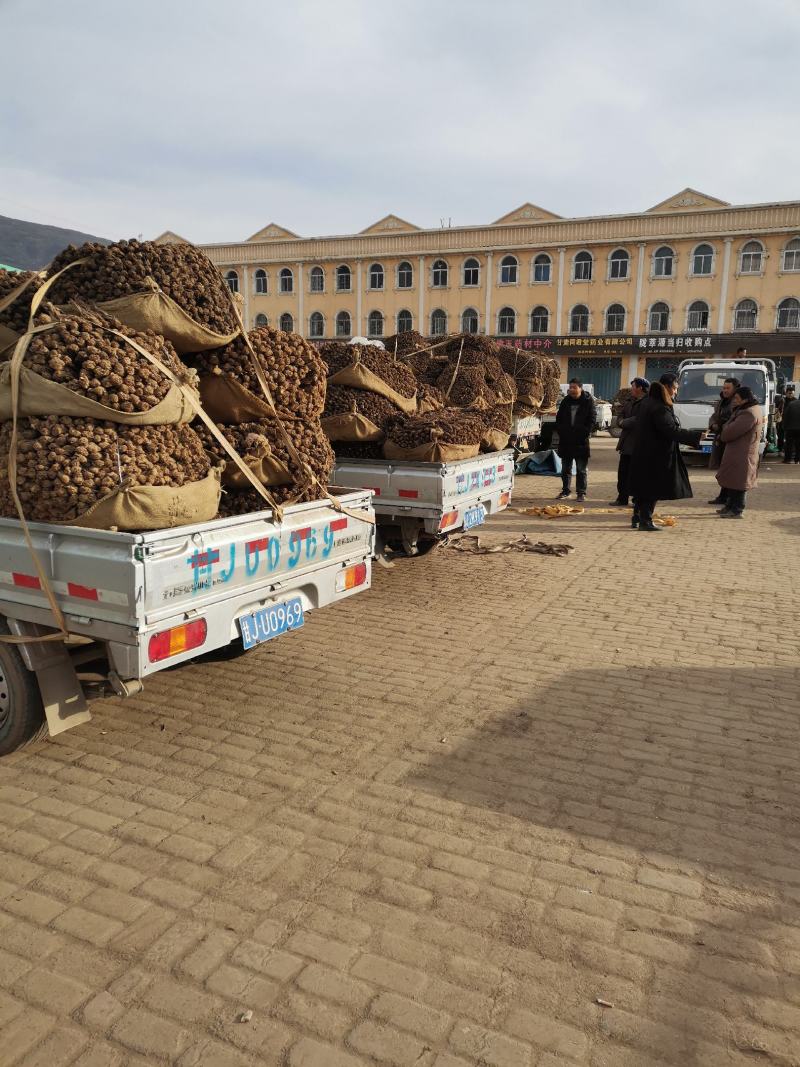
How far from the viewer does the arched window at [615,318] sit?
45000mm

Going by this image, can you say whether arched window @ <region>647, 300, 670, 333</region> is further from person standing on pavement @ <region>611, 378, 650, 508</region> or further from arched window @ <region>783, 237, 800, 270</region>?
person standing on pavement @ <region>611, 378, 650, 508</region>

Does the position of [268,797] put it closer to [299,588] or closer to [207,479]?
[299,588]

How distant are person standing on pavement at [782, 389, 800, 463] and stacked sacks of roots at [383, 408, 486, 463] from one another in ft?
45.5

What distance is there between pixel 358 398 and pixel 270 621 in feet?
11.5

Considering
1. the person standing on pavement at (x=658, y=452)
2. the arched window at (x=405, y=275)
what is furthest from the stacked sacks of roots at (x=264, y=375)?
the arched window at (x=405, y=275)

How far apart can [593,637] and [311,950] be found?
3788 mm

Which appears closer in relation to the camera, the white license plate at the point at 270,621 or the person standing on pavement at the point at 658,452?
the white license plate at the point at 270,621

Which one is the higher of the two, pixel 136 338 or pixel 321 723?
pixel 136 338

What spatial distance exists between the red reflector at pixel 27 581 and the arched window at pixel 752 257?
4645cm

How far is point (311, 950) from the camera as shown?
255 cm

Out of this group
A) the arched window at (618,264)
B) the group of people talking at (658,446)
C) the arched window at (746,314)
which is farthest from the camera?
the arched window at (618,264)

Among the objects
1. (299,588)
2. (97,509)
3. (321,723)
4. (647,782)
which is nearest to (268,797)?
(321,723)

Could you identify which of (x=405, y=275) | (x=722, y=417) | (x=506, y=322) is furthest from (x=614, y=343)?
(x=722, y=417)

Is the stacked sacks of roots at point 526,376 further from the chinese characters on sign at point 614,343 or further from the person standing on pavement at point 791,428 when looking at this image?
the chinese characters on sign at point 614,343
